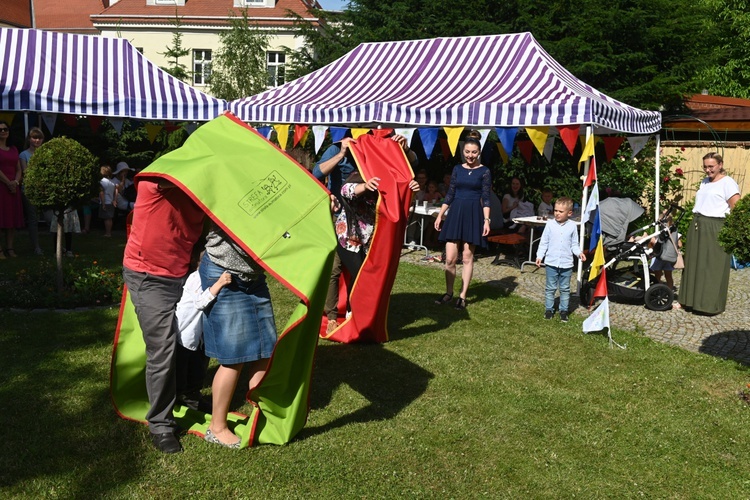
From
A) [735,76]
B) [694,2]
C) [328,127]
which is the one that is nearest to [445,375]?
[328,127]

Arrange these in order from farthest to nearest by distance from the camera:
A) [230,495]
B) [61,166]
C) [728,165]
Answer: [728,165] → [61,166] → [230,495]

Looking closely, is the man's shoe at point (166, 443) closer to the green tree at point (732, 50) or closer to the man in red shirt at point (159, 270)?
the man in red shirt at point (159, 270)

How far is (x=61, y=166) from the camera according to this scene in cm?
769

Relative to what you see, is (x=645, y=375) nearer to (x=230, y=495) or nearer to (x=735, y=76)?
(x=230, y=495)

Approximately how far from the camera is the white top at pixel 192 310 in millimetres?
4043

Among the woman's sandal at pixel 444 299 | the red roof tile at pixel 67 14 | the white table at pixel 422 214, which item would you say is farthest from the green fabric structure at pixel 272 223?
the red roof tile at pixel 67 14

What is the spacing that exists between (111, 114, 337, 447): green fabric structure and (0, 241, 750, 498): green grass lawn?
390mm

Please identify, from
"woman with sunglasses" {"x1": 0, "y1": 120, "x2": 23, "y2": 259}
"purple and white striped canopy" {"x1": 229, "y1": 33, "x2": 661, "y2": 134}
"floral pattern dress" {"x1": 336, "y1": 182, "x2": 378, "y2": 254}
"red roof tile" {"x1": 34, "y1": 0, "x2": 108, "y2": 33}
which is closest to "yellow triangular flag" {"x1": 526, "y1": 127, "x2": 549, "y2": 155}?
"purple and white striped canopy" {"x1": 229, "y1": 33, "x2": 661, "y2": 134}

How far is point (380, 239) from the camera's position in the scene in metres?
6.12

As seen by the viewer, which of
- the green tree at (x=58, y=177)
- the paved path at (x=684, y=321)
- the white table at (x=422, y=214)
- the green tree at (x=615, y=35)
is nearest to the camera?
the paved path at (x=684, y=321)

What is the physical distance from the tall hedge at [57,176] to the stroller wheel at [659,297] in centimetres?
706

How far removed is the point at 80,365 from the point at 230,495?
98.7 inches

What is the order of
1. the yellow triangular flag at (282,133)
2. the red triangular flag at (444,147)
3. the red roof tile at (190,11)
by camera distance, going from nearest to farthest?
1. the yellow triangular flag at (282,133)
2. the red triangular flag at (444,147)
3. the red roof tile at (190,11)

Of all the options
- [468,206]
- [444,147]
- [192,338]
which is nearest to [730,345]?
[468,206]
